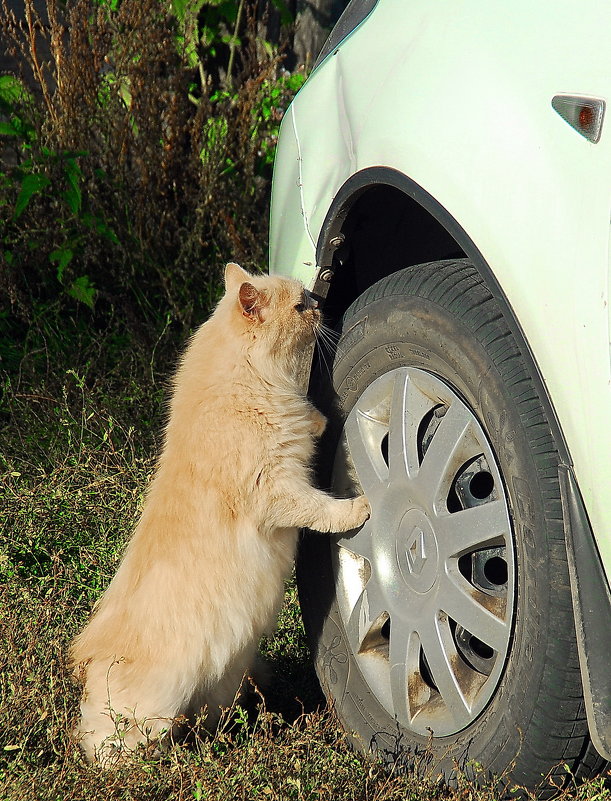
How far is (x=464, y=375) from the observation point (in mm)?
2312

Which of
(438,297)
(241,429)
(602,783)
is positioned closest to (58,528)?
(241,429)

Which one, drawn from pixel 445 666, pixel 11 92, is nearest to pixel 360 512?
pixel 445 666

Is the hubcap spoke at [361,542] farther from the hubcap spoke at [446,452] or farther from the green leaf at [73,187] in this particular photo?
the green leaf at [73,187]

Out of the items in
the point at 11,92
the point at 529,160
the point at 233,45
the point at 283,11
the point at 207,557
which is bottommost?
the point at 207,557

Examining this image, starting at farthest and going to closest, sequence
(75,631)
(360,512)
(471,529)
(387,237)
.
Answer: (75,631), (387,237), (360,512), (471,529)

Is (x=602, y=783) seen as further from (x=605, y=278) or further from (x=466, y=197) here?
(x=466, y=197)

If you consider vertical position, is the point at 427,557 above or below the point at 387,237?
below

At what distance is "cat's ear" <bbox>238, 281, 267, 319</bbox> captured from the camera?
9.80 feet

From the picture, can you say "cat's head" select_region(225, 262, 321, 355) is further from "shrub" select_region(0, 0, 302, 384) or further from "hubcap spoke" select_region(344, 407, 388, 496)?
"shrub" select_region(0, 0, 302, 384)

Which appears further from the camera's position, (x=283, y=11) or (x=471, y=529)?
(x=283, y=11)

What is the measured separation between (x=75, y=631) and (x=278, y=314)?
1394 mm

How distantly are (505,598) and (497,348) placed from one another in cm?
65

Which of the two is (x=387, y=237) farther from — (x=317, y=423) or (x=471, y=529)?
(x=471, y=529)

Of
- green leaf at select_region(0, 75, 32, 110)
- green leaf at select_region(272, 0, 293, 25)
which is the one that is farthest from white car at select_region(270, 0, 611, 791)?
green leaf at select_region(272, 0, 293, 25)
